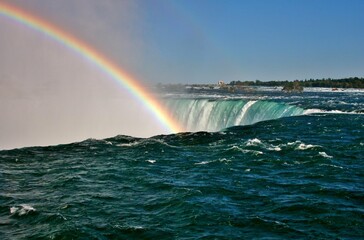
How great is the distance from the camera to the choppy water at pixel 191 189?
986 centimetres

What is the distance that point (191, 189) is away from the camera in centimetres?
1331

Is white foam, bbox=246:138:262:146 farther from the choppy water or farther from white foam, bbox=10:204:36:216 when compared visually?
white foam, bbox=10:204:36:216

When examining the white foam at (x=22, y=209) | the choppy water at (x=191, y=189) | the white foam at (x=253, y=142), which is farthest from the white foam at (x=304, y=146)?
the white foam at (x=22, y=209)

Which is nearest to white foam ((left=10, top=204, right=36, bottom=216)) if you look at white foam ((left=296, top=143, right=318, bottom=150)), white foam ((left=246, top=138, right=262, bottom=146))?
white foam ((left=246, top=138, right=262, bottom=146))

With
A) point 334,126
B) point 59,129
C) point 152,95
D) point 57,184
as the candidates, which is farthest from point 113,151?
point 152,95

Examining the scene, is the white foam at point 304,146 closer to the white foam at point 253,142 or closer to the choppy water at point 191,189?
the choppy water at point 191,189

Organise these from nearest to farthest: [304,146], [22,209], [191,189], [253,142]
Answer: [22,209] < [191,189] < [304,146] < [253,142]

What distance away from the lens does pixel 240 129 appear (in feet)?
89.1

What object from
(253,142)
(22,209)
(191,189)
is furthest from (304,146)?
(22,209)

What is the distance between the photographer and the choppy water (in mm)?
9859

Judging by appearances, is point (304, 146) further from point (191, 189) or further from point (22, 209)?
point (22, 209)

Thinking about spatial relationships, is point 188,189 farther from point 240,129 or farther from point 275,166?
point 240,129

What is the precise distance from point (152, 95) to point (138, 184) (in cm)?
3753

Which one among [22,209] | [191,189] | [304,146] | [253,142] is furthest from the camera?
[253,142]
